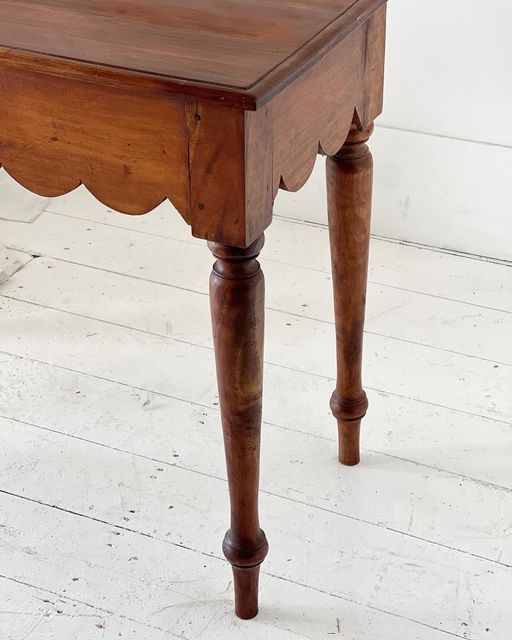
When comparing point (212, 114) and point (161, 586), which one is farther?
point (161, 586)

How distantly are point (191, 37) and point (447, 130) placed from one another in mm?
1067

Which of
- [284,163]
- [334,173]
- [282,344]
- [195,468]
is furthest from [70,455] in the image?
[284,163]

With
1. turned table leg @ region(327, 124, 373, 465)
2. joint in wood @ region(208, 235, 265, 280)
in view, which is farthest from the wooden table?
turned table leg @ region(327, 124, 373, 465)

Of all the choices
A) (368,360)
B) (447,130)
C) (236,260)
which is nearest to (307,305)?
(368,360)

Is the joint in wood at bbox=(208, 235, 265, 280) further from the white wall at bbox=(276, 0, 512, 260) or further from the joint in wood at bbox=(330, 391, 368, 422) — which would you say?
the white wall at bbox=(276, 0, 512, 260)

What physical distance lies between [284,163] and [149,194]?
0.14 m

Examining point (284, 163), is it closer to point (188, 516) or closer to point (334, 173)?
point (334, 173)

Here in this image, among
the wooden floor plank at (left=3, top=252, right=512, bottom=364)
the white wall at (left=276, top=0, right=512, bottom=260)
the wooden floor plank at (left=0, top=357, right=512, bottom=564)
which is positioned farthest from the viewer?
the white wall at (left=276, top=0, right=512, bottom=260)

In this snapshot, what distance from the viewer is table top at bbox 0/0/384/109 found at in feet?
3.43

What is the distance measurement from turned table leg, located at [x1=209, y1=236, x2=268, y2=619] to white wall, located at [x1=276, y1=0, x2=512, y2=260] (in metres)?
1.06

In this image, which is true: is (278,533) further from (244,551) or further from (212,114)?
(212,114)

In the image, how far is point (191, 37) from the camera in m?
1.15

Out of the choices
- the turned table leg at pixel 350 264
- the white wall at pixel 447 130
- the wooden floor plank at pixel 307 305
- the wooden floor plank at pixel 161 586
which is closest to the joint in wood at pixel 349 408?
the turned table leg at pixel 350 264

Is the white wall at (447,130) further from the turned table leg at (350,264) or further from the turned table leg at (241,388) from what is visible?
the turned table leg at (241,388)
